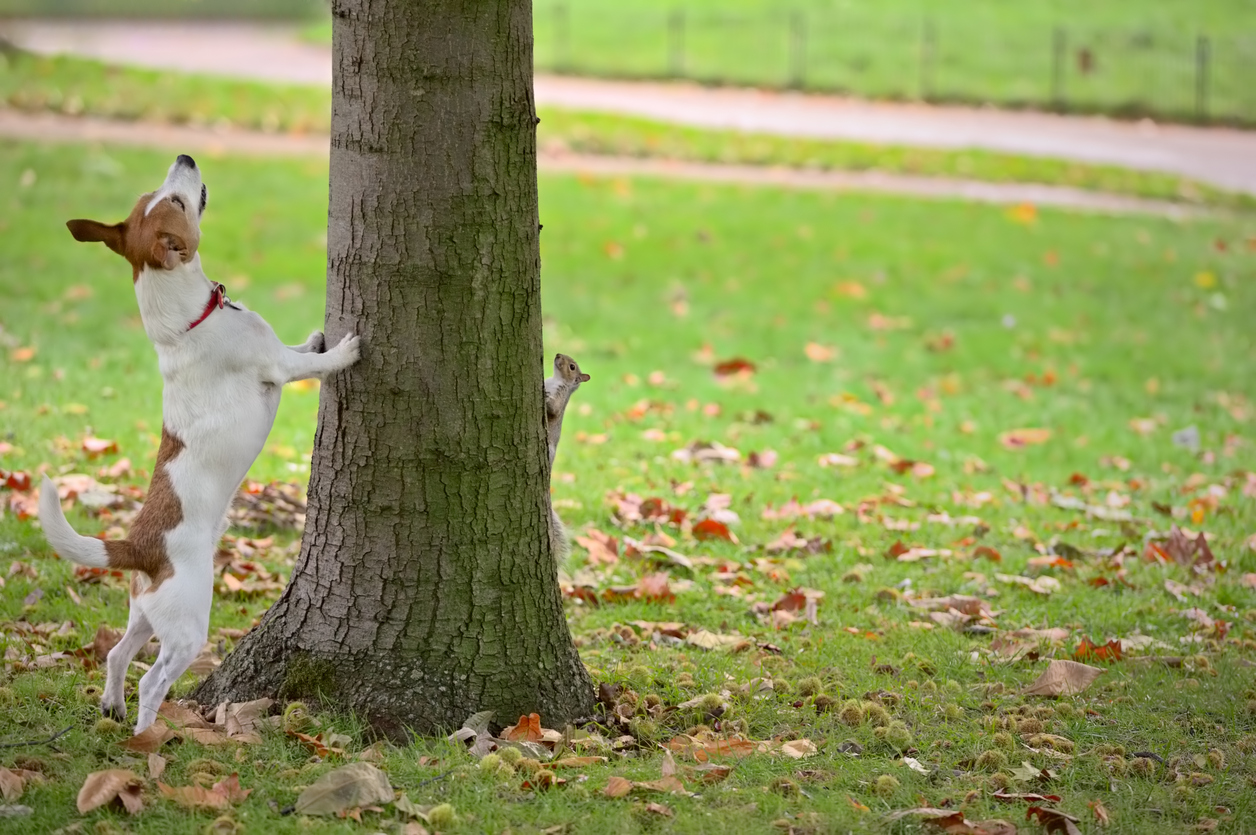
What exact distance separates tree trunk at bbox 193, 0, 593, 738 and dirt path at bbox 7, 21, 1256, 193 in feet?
47.3

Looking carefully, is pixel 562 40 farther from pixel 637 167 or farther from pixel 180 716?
pixel 180 716

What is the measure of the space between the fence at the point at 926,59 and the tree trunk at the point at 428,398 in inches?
759

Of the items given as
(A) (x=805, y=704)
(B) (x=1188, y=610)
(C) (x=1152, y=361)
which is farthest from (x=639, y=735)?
(C) (x=1152, y=361)

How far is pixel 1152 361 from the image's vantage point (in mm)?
10492

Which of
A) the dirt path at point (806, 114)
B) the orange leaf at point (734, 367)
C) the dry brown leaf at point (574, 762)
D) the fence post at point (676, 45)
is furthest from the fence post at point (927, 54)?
the dry brown leaf at point (574, 762)

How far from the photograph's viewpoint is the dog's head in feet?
12.5

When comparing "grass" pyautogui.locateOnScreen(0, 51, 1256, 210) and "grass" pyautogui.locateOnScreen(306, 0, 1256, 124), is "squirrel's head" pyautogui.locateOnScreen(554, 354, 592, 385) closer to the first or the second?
"grass" pyautogui.locateOnScreen(0, 51, 1256, 210)

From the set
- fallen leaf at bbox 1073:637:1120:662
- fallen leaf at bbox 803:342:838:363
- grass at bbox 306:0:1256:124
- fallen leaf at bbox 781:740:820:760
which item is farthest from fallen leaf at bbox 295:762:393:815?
grass at bbox 306:0:1256:124

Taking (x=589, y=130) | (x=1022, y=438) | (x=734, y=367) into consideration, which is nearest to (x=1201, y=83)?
(x=589, y=130)

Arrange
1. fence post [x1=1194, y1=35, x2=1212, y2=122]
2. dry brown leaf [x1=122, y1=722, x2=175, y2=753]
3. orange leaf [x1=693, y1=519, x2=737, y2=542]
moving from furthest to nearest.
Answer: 1. fence post [x1=1194, y1=35, x2=1212, y2=122]
2. orange leaf [x1=693, y1=519, x2=737, y2=542]
3. dry brown leaf [x1=122, y1=722, x2=175, y2=753]

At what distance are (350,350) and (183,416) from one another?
54cm

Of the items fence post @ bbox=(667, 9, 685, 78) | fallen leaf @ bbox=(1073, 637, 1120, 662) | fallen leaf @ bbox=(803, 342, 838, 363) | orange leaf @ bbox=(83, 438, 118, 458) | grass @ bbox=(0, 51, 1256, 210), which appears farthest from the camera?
fence post @ bbox=(667, 9, 685, 78)

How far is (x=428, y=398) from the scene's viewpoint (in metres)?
3.93

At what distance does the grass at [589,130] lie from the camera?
15.5m
